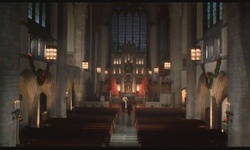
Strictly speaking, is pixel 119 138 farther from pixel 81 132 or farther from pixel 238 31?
pixel 238 31

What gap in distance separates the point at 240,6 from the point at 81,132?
1102 centimetres

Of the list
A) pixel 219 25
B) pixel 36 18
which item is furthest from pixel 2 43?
pixel 219 25

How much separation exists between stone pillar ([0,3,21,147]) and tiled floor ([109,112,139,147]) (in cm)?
766

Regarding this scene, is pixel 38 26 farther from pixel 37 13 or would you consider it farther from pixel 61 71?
pixel 61 71

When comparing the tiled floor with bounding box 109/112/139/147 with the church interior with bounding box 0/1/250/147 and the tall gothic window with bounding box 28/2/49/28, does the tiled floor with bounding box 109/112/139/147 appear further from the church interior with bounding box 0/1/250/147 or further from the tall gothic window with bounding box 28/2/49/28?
the tall gothic window with bounding box 28/2/49/28

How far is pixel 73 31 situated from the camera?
41312mm

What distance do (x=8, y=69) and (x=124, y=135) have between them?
40.2 feet

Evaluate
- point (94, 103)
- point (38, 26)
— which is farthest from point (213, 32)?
point (94, 103)

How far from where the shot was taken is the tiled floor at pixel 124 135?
65.3 ft

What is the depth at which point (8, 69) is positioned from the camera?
1382 centimetres

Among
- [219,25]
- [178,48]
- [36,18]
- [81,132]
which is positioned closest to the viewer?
[81,132]

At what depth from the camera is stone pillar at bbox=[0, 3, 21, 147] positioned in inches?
524

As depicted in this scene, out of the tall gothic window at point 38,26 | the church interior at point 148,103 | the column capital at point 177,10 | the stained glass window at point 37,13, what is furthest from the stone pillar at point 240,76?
the column capital at point 177,10

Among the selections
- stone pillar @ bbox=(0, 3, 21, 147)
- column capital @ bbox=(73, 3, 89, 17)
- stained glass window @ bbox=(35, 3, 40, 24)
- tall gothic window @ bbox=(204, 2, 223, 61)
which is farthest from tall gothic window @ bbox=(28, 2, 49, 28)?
tall gothic window @ bbox=(204, 2, 223, 61)
